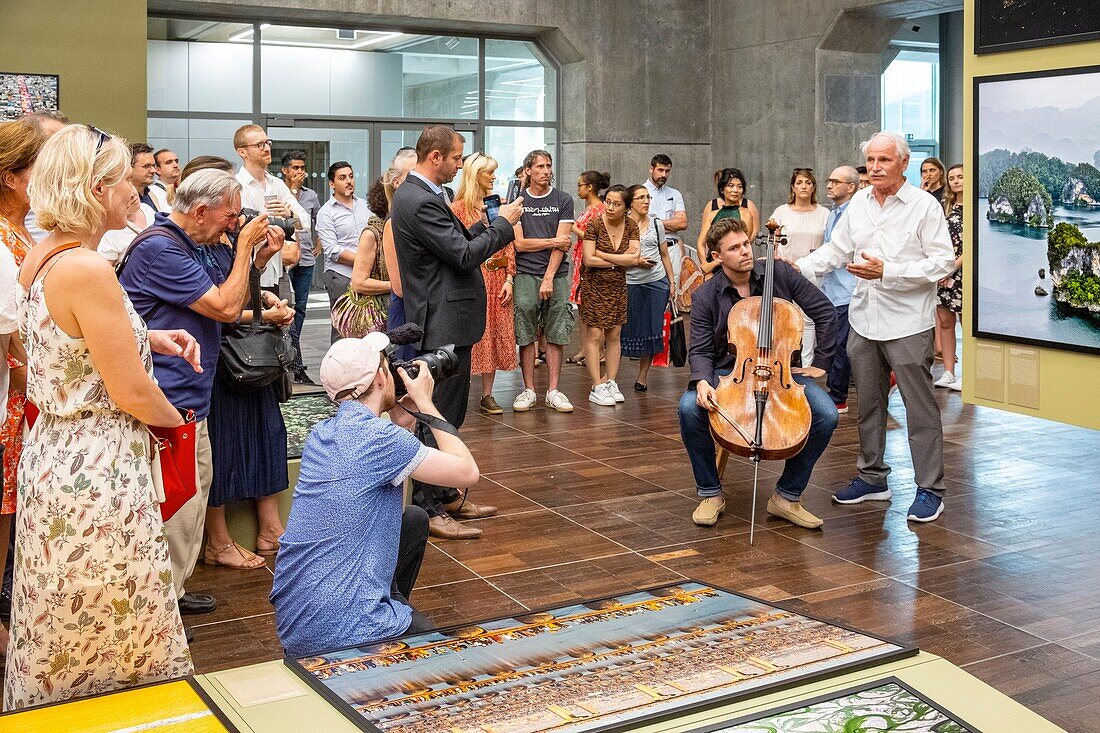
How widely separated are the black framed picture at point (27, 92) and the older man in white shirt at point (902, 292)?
5629 mm

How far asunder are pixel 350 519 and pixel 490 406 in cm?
529

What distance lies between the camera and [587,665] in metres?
2.21

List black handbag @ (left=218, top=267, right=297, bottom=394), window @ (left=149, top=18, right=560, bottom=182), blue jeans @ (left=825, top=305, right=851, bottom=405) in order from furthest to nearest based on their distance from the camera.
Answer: window @ (left=149, top=18, right=560, bottom=182) → blue jeans @ (left=825, top=305, right=851, bottom=405) → black handbag @ (left=218, top=267, right=297, bottom=394)

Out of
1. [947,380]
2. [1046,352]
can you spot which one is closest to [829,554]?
[1046,352]

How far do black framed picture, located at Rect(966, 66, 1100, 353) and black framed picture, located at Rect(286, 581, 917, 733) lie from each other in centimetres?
397

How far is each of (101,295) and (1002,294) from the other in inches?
193

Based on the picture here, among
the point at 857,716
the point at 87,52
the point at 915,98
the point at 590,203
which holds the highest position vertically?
the point at 915,98

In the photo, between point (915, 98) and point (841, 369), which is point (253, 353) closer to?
point (841, 369)

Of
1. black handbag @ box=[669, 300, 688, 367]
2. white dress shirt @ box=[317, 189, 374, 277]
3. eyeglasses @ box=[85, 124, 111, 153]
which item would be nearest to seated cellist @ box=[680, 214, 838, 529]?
eyeglasses @ box=[85, 124, 111, 153]

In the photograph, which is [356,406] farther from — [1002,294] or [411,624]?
[1002,294]

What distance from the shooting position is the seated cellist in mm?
5293

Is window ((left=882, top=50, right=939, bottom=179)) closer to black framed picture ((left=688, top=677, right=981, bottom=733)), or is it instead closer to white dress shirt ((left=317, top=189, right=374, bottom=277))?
white dress shirt ((left=317, top=189, right=374, bottom=277))

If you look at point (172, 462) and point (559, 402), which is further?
point (559, 402)

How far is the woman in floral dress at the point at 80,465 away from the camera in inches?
104
